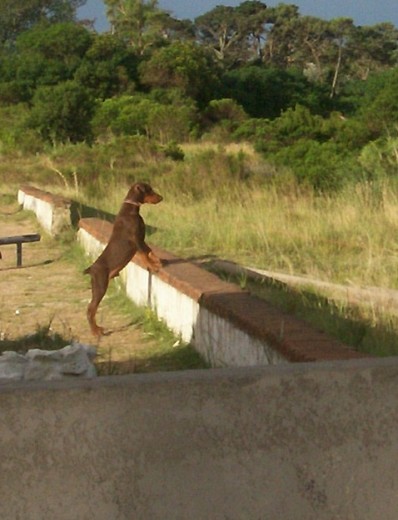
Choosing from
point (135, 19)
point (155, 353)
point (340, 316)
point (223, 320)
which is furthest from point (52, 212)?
point (135, 19)

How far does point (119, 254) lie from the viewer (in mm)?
8805

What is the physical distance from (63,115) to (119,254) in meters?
29.0

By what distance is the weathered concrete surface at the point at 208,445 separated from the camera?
11.3 ft

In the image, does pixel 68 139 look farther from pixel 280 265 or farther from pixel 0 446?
pixel 0 446

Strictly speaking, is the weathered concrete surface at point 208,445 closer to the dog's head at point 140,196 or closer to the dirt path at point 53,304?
the dirt path at point 53,304

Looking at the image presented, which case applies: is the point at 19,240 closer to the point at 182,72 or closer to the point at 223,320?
the point at 223,320

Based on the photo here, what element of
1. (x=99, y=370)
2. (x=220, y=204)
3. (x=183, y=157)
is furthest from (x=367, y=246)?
(x=183, y=157)

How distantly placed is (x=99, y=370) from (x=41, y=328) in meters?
1.63

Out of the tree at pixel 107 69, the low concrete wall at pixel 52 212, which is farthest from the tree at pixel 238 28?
the low concrete wall at pixel 52 212

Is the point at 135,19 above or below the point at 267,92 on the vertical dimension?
above

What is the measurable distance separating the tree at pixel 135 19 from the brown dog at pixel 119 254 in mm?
56852

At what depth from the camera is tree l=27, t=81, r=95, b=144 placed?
36.7 meters

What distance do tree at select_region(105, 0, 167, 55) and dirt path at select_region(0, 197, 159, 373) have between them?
52268 mm

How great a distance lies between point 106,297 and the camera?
1048cm
